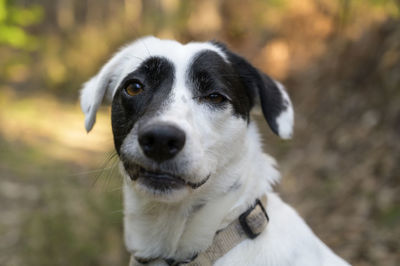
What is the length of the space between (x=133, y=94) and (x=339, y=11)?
830 centimetres

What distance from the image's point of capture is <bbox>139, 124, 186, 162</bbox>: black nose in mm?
2034

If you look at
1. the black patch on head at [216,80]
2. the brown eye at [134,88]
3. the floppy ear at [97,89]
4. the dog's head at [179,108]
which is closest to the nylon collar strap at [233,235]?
the dog's head at [179,108]

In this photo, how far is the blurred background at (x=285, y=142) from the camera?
188 inches

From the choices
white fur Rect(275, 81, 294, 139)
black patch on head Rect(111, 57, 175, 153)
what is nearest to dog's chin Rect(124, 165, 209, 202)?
black patch on head Rect(111, 57, 175, 153)

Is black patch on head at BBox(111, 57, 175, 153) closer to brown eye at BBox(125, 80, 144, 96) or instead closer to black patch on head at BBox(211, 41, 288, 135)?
brown eye at BBox(125, 80, 144, 96)

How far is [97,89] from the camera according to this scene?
2961 millimetres

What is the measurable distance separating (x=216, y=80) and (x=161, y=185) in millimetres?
830

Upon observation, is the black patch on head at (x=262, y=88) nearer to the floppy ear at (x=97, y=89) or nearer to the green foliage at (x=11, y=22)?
the floppy ear at (x=97, y=89)

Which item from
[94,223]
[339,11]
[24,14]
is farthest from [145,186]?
[339,11]

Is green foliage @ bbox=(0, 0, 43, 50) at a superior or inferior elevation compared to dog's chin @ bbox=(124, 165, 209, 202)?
inferior

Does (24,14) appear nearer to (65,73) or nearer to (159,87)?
(65,73)

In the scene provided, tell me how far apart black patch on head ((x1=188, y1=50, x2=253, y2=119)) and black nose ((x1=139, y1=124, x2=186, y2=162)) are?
53cm

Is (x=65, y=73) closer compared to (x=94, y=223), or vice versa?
(x=94, y=223)

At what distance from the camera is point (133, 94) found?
261 cm
